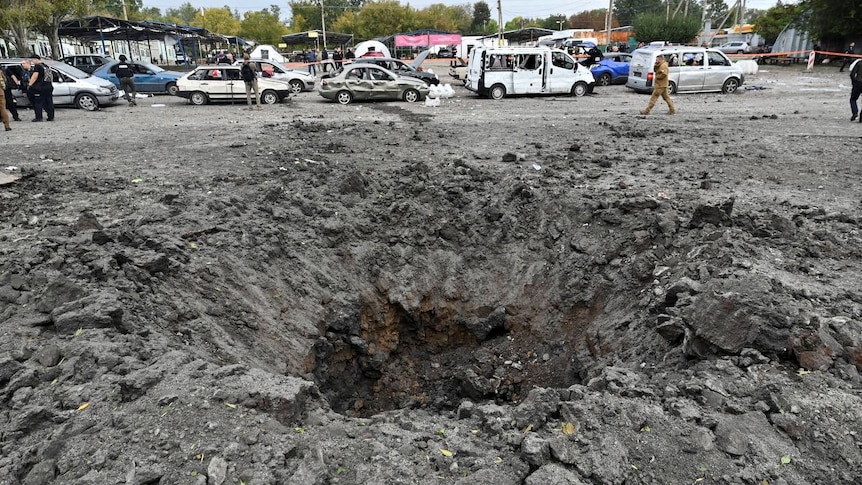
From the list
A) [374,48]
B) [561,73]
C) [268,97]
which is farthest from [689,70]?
[374,48]

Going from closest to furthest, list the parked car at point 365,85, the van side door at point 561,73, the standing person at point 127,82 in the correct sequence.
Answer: the standing person at point 127,82 → the parked car at point 365,85 → the van side door at point 561,73

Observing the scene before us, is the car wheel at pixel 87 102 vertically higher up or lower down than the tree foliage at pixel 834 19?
lower down

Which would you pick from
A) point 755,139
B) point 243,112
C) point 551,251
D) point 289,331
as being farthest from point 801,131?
point 243,112

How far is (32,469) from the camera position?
255cm

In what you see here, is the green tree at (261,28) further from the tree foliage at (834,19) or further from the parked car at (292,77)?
the tree foliage at (834,19)

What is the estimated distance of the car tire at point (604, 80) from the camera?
960 inches

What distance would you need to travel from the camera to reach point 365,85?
18016 mm

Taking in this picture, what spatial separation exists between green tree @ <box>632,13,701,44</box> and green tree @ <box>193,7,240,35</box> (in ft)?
158

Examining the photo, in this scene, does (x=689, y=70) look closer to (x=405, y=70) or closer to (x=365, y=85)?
(x=405, y=70)

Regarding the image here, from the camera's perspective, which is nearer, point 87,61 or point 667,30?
point 87,61

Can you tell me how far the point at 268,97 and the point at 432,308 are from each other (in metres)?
14.0

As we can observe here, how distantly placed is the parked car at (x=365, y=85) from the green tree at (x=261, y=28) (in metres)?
49.7

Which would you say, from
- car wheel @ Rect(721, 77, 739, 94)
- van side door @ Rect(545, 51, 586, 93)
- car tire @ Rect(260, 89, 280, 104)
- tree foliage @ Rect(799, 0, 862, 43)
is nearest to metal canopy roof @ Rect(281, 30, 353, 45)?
car tire @ Rect(260, 89, 280, 104)

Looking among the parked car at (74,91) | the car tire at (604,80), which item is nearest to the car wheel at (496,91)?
the car tire at (604,80)
